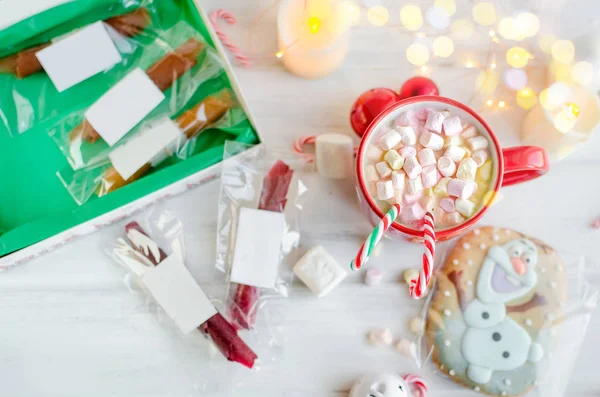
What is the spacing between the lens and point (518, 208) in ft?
2.69

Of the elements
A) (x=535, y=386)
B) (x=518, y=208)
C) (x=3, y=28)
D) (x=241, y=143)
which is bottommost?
(x=535, y=386)

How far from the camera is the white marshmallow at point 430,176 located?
0.65m

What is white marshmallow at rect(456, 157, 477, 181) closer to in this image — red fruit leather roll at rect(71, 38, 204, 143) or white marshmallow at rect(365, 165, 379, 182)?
white marshmallow at rect(365, 165, 379, 182)

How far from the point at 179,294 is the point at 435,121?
0.45 meters

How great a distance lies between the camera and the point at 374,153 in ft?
2.18

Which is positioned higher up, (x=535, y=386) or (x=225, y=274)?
(x=225, y=274)

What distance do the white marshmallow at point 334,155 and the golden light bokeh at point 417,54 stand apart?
17 cm

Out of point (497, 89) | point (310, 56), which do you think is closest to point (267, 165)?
point (310, 56)

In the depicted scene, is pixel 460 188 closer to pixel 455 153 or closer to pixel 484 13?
pixel 455 153

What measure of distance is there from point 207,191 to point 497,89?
490 mm

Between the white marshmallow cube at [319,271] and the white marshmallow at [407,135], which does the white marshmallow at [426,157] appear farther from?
the white marshmallow cube at [319,271]

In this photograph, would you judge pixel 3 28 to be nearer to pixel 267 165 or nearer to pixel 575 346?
pixel 267 165

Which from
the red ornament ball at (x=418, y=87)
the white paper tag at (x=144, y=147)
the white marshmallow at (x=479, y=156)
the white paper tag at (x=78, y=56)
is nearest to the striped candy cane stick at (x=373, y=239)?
the white marshmallow at (x=479, y=156)

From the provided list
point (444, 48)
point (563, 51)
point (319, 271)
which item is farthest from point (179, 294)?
point (563, 51)
